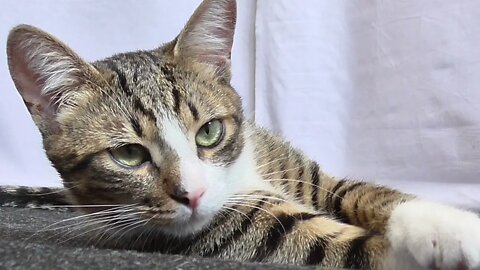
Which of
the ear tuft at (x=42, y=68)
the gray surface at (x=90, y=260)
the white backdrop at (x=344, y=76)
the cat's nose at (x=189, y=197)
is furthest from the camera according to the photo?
the white backdrop at (x=344, y=76)

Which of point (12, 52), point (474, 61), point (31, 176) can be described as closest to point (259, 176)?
point (12, 52)

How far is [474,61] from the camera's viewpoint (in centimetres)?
150

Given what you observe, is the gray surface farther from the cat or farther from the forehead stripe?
the forehead stripe

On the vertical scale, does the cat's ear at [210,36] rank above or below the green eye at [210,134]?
above

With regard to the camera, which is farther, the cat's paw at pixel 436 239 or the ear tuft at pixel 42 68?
the ear tuft at pixel 42 68

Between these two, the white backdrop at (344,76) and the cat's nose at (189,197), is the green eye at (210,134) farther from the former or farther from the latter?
the white backdrop at (344,76)

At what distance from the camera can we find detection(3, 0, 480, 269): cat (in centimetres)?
85

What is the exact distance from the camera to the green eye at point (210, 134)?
3.08 ft

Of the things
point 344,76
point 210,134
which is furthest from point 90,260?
point 344,76

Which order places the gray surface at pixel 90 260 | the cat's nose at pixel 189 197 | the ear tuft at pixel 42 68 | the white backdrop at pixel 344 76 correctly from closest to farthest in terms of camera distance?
the gray surface at pixel 90 260, the cat's nose at pixel 189 197, the ear tuft at pixel 42 68, the white backdrop at pixel 344 76

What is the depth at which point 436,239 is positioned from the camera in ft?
2.46

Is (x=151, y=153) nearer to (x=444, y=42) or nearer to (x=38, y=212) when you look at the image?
(x=38, y=212)

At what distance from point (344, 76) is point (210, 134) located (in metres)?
0.81

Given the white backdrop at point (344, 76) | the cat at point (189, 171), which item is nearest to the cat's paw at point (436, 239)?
the cat at point (189, 171)
